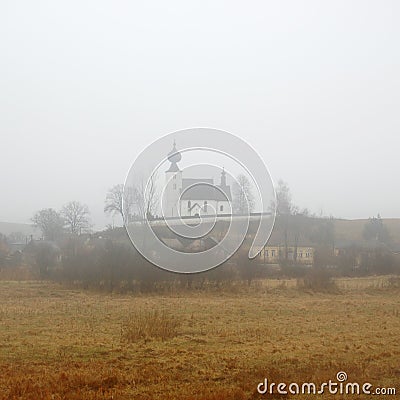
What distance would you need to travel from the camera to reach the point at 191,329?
47.8ft

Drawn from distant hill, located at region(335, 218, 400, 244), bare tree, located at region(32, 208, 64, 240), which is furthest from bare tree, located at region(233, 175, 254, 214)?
bare tree, located at region(32, 208, 64, 240)

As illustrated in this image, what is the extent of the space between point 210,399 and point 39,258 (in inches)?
1166

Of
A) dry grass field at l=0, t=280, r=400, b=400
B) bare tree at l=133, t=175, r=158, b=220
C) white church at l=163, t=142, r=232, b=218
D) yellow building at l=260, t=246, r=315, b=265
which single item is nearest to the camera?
dry grass field at l=0, t=280, r=400, b=400

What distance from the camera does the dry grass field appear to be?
26.8 ft

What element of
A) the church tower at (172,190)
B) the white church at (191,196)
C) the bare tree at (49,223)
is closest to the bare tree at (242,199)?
the white church at (191,196)

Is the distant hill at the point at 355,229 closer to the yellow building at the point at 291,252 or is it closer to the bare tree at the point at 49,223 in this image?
the yellow building at the point at 291,252

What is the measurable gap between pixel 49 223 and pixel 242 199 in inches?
1799

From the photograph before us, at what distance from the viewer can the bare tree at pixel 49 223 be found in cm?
6962

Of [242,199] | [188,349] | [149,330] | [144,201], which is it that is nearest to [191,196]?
[242,199]

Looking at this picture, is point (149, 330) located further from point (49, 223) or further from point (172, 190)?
point (49, 223)

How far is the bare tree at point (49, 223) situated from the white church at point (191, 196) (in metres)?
24.9

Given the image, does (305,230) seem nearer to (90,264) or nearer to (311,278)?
(311,278)

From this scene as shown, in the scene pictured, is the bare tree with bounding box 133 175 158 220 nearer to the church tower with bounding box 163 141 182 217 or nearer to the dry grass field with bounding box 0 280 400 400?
the church tower with bounding box 163 141 182 217

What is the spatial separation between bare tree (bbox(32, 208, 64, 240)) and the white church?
982 inches
